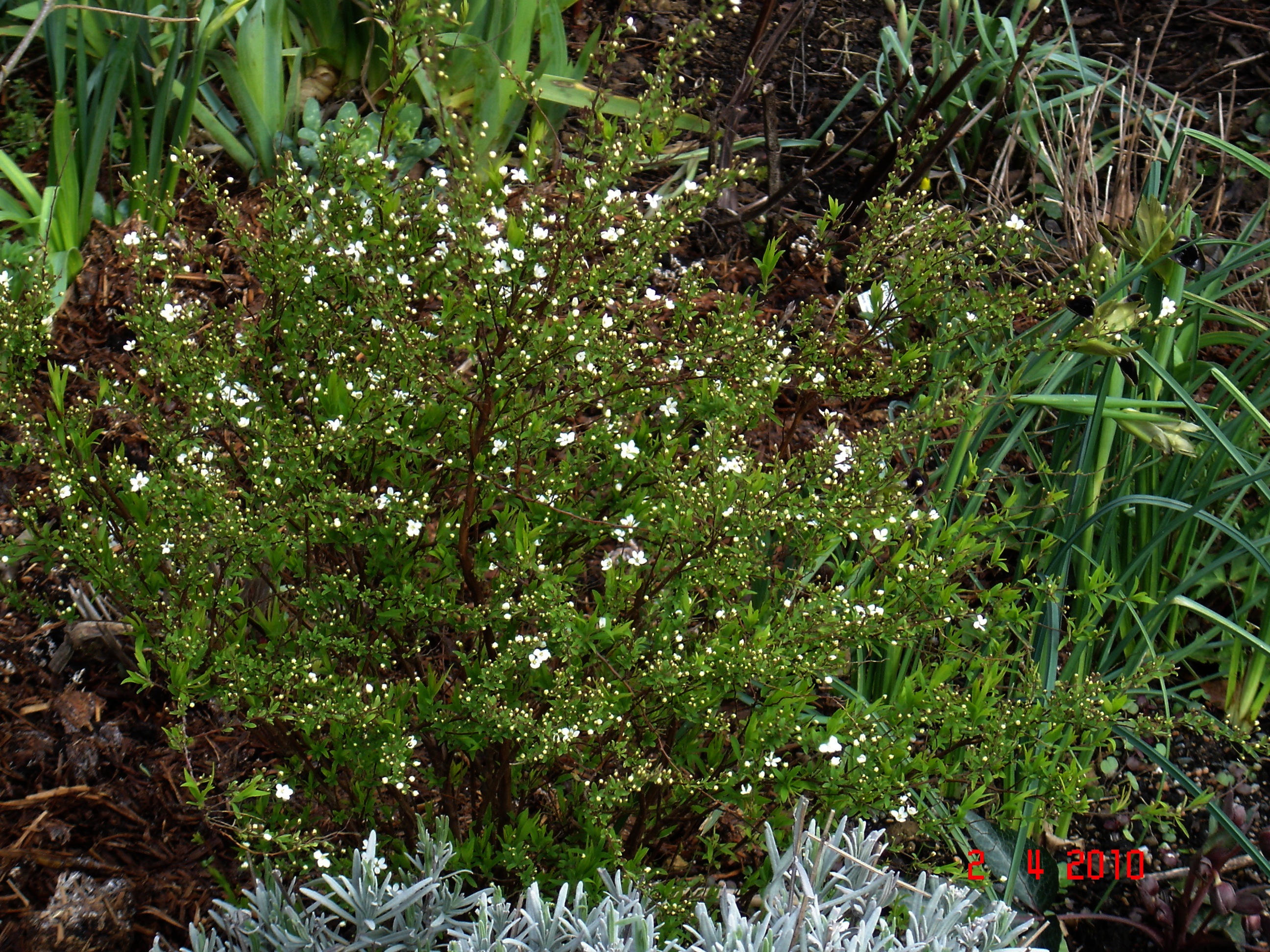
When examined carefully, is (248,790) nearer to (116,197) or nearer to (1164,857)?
(1164,857)

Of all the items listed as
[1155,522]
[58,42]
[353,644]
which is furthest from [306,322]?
[1155,522]

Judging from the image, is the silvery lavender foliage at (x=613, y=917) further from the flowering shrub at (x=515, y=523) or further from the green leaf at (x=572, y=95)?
the green leaf at (x=572, y=95)
